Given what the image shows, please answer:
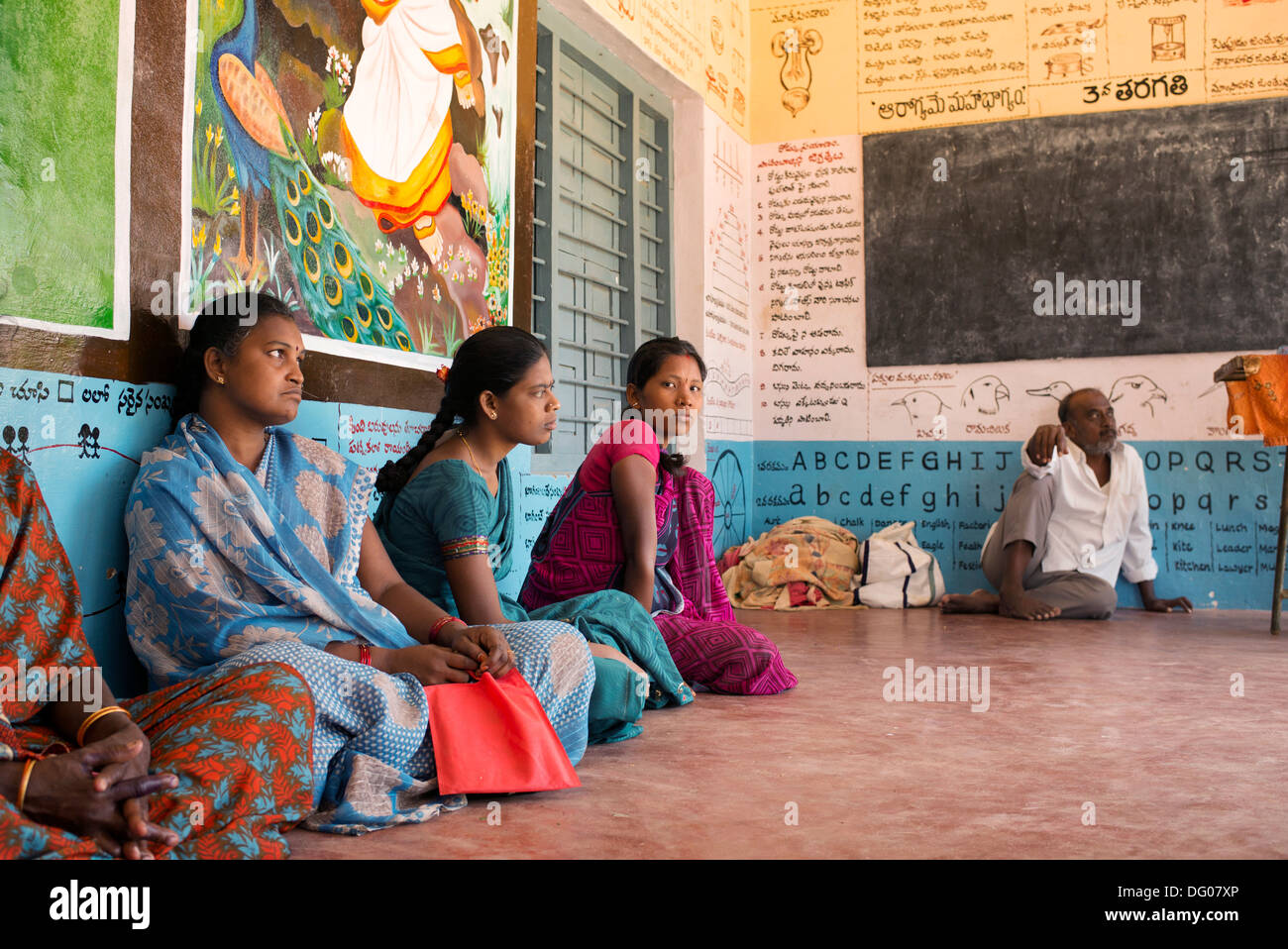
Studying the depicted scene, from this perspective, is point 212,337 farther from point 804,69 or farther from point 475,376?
point 804,69

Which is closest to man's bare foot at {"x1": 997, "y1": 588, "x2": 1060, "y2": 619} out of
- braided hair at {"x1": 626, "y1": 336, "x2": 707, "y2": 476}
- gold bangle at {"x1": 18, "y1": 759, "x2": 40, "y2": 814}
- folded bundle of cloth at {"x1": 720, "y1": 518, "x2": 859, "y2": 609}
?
folded bundle of cloth at {"x1": 720, "y1": 518, "x2": 859, "y2": 609}

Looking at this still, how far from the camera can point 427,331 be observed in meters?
3.54

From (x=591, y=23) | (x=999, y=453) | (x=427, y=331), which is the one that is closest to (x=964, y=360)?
(x=999, y=453)

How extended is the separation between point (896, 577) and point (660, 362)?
10.2 feet

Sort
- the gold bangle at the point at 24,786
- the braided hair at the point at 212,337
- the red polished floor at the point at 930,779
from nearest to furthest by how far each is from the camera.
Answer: the gold bangle at the point at 24,786 < the red polished floor at the point at 930,779 < the braided hair at the point at 212,337

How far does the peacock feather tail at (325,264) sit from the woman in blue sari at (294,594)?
1.66ft

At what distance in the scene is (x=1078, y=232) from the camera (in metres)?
6.12

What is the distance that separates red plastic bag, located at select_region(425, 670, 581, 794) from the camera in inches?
84.0

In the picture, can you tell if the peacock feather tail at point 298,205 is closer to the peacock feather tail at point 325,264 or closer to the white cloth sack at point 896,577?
the peacock feather tail at point 325,264

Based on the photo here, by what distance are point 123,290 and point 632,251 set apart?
134 inches

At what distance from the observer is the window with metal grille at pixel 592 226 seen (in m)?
4.66

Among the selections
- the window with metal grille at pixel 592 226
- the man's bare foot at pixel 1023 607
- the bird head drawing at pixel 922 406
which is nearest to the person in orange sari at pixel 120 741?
the window with metal grille at pixel 592 226

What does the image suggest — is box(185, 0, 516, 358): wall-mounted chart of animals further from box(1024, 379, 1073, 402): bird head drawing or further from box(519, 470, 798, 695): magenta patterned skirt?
box(1024, 379, 1073, 402): bird head drawing
